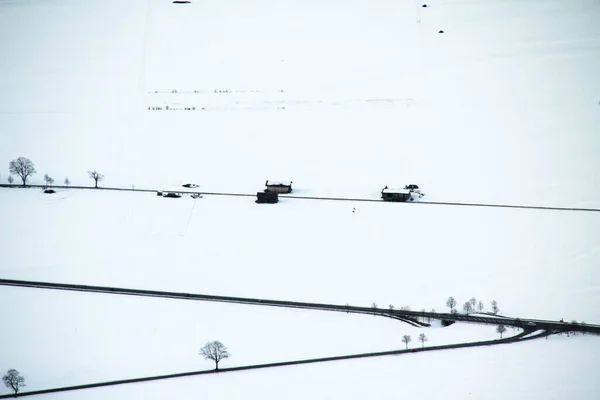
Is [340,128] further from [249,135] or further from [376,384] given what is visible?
[376,384]

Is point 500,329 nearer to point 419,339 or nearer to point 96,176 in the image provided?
point 419,339

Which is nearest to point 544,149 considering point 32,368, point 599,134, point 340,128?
point 599,134

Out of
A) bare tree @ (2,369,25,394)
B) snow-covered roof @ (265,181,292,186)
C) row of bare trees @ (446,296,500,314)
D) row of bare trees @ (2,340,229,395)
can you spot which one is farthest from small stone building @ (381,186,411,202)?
bare tree @ (2,369,25,394)

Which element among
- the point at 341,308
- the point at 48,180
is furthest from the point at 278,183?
the point at 48,180

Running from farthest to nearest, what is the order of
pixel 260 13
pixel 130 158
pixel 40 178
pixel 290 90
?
pixel 260 13 → pixel 290 90 → pixel 130 158 → pixel 40 178

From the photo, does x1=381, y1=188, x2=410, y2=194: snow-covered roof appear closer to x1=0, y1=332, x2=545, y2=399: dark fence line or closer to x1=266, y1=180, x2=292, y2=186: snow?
x1=266, y1=180, x2=292, y2=186: snow

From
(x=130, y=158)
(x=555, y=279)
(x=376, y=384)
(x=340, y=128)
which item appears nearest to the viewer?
(x=376, y=384)
